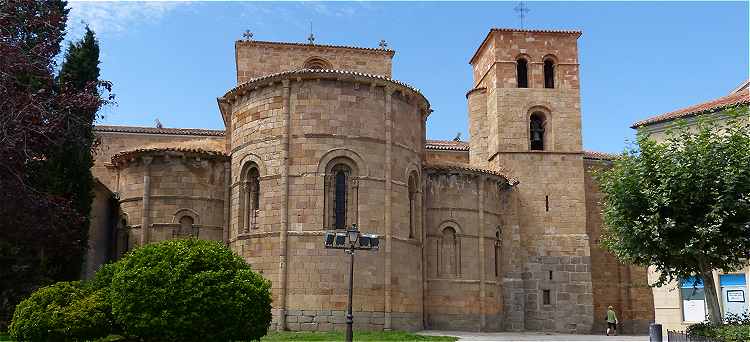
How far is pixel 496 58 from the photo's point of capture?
34.4 meters

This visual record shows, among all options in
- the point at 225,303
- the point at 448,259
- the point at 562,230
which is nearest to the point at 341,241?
the point at 225,303

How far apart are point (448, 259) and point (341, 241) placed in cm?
1181

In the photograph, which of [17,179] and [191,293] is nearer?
[191,293]

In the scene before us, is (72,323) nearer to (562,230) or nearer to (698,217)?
(698,217)

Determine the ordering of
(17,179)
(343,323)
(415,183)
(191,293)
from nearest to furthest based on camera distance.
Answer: (191,293), (17,179), (343,323), (415,183)

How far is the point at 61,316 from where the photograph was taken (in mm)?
17484

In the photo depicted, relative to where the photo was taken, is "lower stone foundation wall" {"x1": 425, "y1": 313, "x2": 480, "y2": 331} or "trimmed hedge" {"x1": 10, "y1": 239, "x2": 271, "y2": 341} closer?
"trimmed hedge" {"x1": 10, "y1": 239, "x2": 271, "y2": 341}

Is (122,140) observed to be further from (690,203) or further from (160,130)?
(690,203)

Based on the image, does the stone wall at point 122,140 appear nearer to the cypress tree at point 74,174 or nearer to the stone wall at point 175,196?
the stone wall at point 175,196

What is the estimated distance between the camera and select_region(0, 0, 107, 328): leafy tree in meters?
17.5

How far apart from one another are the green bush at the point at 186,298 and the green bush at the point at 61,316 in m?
0.74

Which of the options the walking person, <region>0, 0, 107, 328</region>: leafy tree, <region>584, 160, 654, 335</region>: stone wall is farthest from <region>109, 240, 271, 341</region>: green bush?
<region>584, 160, 654, 335</region>: stone wall

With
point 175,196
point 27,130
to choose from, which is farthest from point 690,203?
point 175,196

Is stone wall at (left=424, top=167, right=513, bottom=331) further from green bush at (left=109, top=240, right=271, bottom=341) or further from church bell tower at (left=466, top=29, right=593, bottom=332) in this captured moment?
green bush at (left=109, top=240, right=271, bottom=341)
